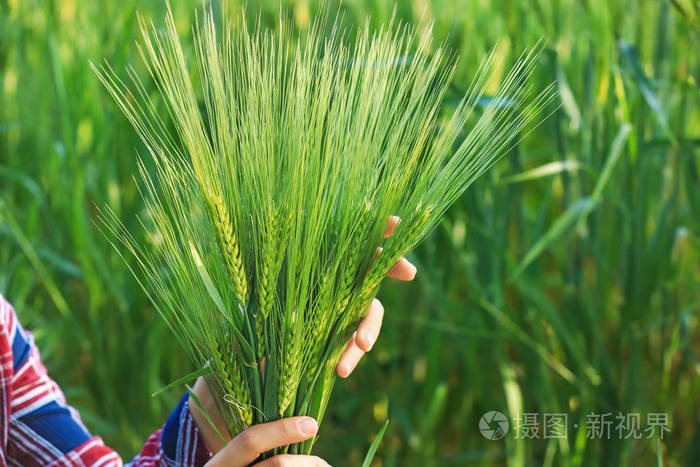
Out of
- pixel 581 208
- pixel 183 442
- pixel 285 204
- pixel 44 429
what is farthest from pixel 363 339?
pixel 581 208

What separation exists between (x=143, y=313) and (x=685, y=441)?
1.06 metres

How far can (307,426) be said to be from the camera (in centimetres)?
53

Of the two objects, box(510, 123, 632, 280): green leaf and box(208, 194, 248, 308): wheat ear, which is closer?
box(208, 194, 248, 308): wheat ear

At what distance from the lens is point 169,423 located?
2.70 ft

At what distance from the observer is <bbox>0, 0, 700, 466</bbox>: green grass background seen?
1.20m

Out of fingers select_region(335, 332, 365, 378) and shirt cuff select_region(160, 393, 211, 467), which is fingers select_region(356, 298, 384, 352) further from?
shirt cuff select_region(160, 393, 211, 467)

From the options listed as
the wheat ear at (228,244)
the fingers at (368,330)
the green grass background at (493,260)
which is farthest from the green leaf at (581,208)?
the wheat ear at (228,244)

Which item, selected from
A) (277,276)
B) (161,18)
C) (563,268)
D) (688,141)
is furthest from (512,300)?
(277,276)

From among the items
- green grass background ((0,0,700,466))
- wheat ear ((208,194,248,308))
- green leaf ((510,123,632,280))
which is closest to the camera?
wheat ear ((208,194,248,308))

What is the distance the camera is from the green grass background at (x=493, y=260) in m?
1.20

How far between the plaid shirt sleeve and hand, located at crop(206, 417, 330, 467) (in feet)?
0.90

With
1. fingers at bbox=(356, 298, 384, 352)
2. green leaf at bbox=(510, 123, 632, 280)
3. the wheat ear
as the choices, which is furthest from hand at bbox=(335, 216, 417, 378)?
green leaf at bbox=(510, 123, 632, 280)

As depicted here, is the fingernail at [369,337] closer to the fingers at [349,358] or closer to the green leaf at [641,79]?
the fingers at [349,358]

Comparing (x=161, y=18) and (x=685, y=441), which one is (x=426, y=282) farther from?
(x=161, y=18)
